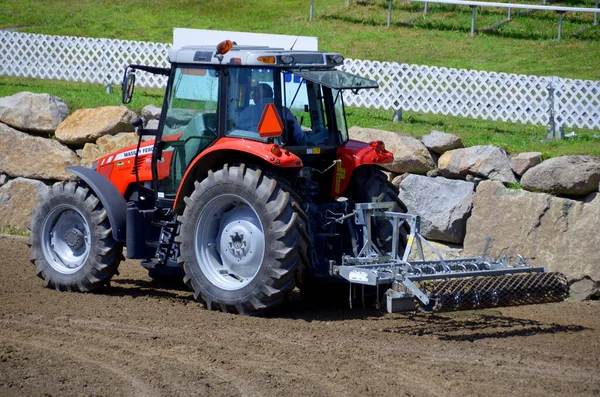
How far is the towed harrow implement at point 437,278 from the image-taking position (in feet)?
22.2

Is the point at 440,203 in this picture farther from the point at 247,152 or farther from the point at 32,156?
the point at 32,156

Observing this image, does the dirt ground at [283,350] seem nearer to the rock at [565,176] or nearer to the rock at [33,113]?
the rock at [565,176]

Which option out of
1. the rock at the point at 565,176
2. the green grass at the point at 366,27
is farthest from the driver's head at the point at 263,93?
the green grass at the point at 366,27

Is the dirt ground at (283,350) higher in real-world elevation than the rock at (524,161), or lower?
lower

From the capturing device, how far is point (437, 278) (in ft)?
22.8

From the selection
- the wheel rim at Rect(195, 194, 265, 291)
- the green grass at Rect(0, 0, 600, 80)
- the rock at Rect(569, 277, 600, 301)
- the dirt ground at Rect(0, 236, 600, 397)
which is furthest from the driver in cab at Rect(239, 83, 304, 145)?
the green grass at Rect(0, 0, 600, 80)

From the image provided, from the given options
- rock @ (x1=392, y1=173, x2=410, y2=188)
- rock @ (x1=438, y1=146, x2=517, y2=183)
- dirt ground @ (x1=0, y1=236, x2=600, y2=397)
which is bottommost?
dirt ground @ (x1=0, y1=236, x2=600, y2=397)

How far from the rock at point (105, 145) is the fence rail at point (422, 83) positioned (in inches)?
148

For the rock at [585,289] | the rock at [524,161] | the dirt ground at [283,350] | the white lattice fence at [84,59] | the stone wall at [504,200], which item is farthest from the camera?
the white lattice fence at [84,59]

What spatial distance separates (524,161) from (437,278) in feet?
12.1

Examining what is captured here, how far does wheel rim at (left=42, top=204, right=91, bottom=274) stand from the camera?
8.65 meters

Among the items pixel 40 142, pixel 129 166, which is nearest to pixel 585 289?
pixel 129 166

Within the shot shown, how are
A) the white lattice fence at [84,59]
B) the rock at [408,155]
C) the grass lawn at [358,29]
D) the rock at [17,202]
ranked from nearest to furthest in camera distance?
1. the rock at [408,155]
2. the rock at [17,202]
3. the white lattice fence at [84,59]
4. the grass lawn at [358,29]

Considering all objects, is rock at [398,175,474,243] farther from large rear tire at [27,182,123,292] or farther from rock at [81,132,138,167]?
rock at [81,132,138,167]
